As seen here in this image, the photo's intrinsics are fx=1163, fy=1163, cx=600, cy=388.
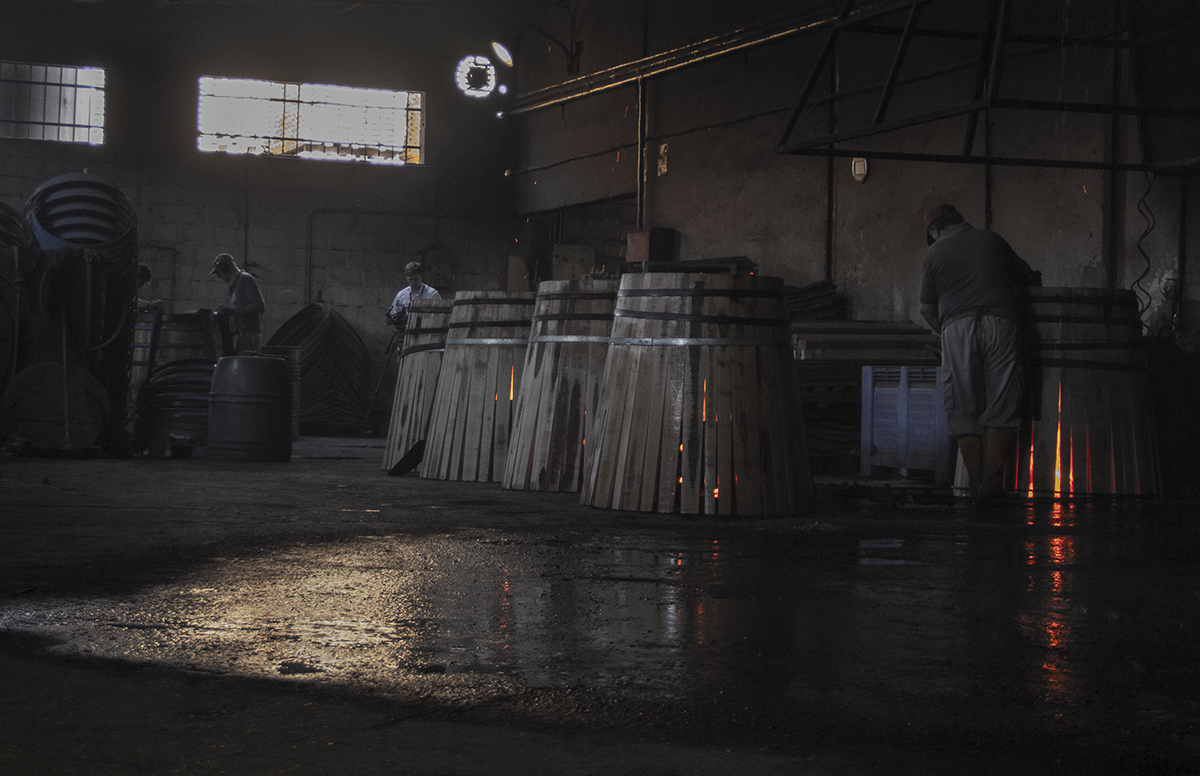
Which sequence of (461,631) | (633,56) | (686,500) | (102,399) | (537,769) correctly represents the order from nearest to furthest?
(537,769) < (461,631) < (686,500) < (102,399) < (633,56)

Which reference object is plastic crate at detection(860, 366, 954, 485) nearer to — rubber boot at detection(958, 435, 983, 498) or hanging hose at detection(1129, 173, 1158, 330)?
rubber boot at detection(958, 435, 983, 498)

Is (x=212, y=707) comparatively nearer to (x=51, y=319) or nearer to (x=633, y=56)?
(x=51, y=319)

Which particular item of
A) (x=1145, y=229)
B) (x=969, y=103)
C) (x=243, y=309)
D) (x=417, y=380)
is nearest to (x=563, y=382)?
(x=417, y=380)

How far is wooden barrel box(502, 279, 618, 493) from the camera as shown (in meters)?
6.16

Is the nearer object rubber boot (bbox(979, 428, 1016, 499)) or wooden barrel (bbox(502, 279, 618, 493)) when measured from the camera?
wooden barrel (bbox(502, 279, 618, 493))

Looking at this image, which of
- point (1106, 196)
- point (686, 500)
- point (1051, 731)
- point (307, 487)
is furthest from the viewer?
point (1106, 196)

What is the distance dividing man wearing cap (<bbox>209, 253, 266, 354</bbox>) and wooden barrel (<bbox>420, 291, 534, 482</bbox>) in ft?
22.0

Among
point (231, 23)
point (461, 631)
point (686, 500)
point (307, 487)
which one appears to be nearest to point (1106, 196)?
point (686, 500)

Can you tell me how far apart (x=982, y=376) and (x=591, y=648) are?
15.8ft

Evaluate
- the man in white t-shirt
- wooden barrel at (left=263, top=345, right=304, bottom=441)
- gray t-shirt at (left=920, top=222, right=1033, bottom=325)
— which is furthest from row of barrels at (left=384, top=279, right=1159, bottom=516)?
wooden barrel at (left=263, top=345, right=304, bottom=441)

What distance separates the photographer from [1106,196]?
9078 mm

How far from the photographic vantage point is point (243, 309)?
43.0 ft

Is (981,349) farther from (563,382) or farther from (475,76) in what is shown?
(475,76)

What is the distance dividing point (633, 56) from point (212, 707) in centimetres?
1541
